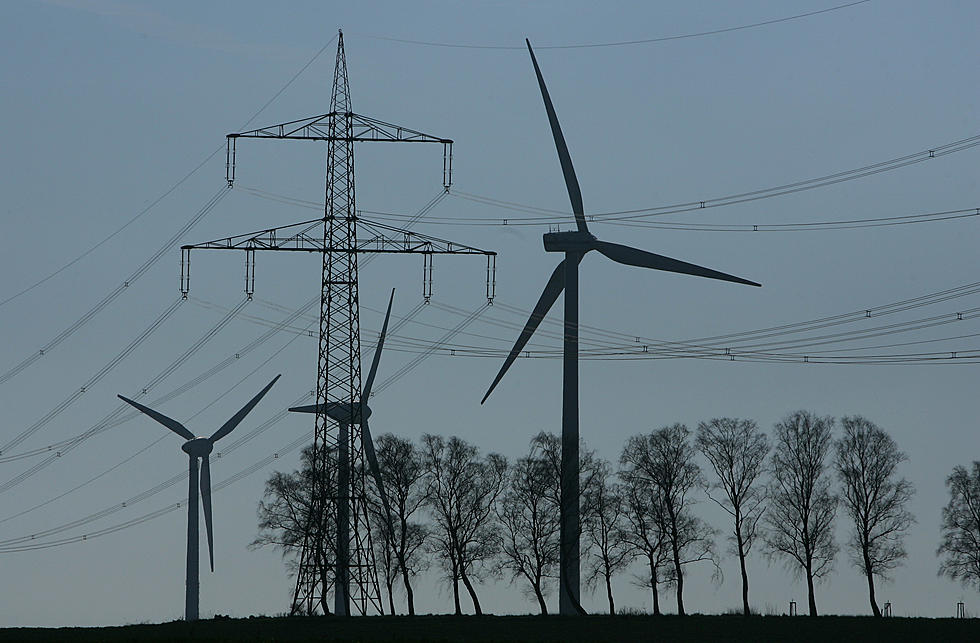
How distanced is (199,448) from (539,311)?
36.2m

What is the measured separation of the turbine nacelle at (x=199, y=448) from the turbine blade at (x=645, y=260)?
38737 mm

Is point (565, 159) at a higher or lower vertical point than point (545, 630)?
higher

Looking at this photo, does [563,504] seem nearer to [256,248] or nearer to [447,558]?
[447,558]

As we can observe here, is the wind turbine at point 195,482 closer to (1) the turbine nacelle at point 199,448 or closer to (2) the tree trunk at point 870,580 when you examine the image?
(1) the turbine nacelle at point 199,448

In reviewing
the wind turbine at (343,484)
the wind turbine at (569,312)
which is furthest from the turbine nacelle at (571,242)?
the wind turbine at (343,484)

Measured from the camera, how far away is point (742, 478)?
134 metres

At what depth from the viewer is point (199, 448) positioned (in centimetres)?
14712

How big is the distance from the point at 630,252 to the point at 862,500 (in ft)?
85.8

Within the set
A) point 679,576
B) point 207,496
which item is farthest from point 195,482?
point 679,576

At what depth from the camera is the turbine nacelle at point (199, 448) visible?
5782 inches

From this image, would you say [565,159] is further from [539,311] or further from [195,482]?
[195,482]

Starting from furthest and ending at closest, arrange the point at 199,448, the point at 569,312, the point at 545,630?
the point at 199,448 < the point at 569,312 < the point at 545,630

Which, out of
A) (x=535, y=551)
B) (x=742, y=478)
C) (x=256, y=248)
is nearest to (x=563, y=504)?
(x=535, y=551)

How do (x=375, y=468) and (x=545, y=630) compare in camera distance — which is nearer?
(x=545, y=630)
